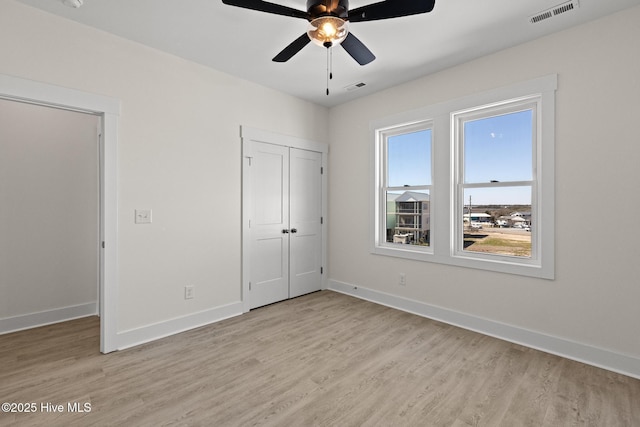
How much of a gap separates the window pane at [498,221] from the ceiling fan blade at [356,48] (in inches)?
75.9

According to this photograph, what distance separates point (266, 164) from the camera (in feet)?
13.0

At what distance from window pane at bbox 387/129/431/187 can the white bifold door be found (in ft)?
3.63

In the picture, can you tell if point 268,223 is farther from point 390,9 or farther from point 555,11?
point 555,11

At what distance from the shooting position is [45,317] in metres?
3.36

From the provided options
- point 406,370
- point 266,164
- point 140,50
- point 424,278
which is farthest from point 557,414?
point 140,50

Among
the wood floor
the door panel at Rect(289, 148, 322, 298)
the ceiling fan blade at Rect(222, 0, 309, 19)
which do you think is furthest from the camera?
the door panel at Rect(289, 148, 322, 298)

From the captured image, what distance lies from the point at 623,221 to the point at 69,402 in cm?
425

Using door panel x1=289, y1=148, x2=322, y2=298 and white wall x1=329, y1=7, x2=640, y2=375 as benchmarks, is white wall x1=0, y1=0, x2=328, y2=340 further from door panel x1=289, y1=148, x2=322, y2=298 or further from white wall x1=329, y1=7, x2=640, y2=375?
white wall x1=329, y1=7, x2=640, y2=375

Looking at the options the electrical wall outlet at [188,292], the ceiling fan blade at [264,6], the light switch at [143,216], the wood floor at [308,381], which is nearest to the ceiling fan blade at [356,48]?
the ceiling fan blade at [264,6]

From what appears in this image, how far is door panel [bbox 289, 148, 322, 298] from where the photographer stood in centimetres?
432

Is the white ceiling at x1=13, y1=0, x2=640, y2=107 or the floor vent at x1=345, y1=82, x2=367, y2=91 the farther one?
the floor vent at x1=345, y1=82, x2=367, y2=91

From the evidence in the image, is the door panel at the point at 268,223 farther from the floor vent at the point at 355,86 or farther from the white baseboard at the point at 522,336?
the white baseboard at the point at 522,336

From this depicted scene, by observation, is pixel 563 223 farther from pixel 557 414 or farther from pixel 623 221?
pixel 557 414

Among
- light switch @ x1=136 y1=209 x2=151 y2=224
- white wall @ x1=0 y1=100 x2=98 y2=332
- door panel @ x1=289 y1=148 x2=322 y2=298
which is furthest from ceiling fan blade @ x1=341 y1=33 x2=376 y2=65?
white wall @ x1=0 y1=100 x2=98 y2=332
